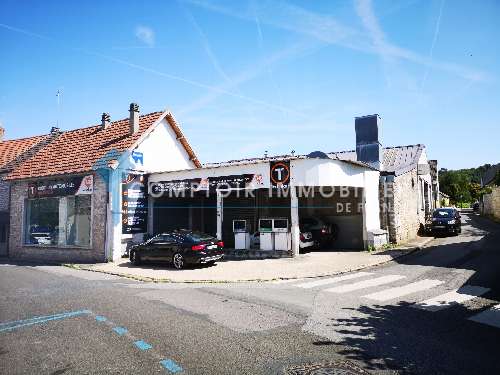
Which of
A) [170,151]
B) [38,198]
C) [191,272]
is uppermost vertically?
[170,151]

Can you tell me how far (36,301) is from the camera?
8414 millimetres

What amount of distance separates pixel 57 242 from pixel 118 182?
17.4ft

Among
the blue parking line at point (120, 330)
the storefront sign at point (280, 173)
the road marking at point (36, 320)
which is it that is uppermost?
the storefront sign at point (280, 173)

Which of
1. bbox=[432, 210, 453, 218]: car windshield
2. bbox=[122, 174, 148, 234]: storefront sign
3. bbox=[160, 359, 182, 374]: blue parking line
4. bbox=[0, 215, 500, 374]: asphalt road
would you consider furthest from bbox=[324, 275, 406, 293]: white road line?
bbox=[432, 210, 453, 218]: car windshield

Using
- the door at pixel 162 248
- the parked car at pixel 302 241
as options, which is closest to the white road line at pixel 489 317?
the parked car at pixel 302 241

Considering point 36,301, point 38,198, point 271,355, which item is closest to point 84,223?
point 38,198

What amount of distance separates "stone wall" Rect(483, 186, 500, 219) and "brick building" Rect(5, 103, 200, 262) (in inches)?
1112

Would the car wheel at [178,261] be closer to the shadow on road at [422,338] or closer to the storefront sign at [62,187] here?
the storefront sign at [62,187]

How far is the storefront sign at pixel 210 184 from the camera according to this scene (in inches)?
593

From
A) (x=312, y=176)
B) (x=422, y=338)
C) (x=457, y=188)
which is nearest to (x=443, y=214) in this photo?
(x=312, y=176)

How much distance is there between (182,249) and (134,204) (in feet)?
17.6

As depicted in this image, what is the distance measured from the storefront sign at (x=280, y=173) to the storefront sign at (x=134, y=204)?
7.21 m

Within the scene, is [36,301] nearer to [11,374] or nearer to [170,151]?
[11,374]

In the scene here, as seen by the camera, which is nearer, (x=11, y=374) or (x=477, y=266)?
(x=11, y=374)
